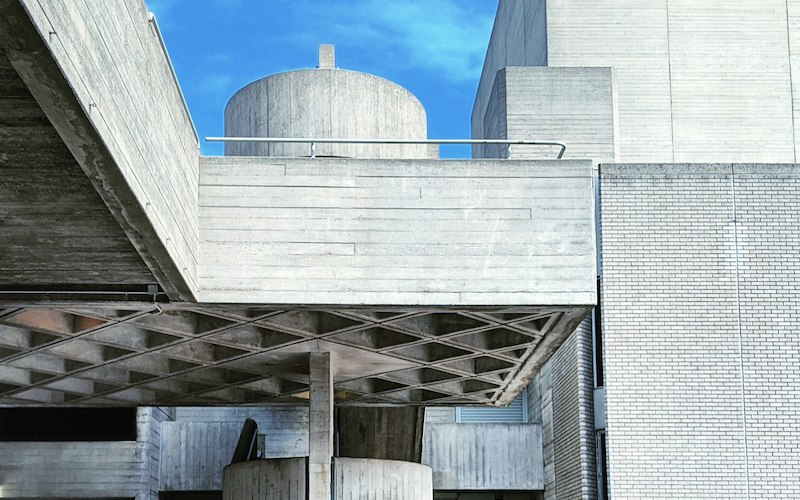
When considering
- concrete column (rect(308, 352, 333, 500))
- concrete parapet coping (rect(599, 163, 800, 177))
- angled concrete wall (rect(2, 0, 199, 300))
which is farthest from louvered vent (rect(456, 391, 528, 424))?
angled concrete wall (rect(2, 0, 199, 300))

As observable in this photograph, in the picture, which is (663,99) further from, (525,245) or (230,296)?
(230,296)

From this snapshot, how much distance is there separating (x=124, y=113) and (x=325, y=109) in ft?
27.5

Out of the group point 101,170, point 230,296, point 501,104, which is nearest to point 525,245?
point 230,296

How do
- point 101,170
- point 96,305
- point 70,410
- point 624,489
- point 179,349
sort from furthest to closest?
point 70,410 < point 624,489 < point 179,349 < point 96,305 < point 101,170

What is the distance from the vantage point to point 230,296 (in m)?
15.7

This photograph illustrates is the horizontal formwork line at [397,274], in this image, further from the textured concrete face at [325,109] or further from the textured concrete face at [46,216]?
the textured concrete face at [325,109]

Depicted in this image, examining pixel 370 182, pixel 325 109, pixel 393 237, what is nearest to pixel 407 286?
pixel 393 237

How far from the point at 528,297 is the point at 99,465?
2061 centimetres

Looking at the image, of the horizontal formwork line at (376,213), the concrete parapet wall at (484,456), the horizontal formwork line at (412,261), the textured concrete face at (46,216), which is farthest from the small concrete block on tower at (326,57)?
the concrete parapet wall at (484,456)

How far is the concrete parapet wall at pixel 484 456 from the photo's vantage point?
3319cm

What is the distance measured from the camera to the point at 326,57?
1961 centimetres

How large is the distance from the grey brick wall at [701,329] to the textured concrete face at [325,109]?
823cm

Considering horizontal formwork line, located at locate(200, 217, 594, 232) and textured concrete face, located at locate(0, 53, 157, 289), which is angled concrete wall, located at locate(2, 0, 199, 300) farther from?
horizontal formwork line, located at locate(200, 217, 594, 232)

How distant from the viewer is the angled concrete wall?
8.45 meters
